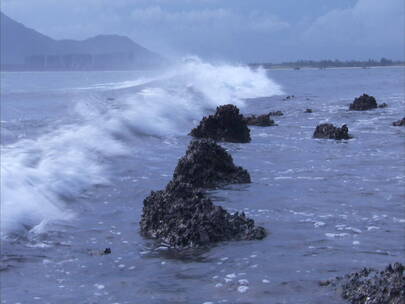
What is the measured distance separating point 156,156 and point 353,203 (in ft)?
24.0

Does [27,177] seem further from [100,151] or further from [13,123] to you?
[13,123]

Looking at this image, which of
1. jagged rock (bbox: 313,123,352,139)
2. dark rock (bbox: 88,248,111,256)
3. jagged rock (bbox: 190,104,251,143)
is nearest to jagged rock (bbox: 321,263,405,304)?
dark rock (bbox: 88,248,111,256)

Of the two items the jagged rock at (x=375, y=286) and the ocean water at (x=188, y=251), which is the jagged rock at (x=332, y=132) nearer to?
the ocean water at (x=188, y=251)

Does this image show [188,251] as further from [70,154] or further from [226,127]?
[226,127]

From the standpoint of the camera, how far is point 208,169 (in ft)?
40.5

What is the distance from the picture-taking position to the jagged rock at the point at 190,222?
26.9 ft

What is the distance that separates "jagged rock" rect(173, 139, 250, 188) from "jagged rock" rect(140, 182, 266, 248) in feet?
9.53

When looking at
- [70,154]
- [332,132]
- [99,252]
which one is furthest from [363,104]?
[99,252]

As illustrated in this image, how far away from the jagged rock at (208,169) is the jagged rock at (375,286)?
19.1 feet

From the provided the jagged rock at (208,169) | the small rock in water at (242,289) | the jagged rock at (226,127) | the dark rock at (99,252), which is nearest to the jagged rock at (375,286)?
the small rock in water at (242,289)

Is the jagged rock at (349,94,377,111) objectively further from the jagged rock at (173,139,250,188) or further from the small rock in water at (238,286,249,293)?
the small rock in water at (238,286,249,293)

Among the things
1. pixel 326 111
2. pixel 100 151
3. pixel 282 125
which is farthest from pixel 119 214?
pixel 326 111

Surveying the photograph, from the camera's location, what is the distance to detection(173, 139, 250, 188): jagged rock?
12.2 m

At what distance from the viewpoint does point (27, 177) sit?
12.8m
